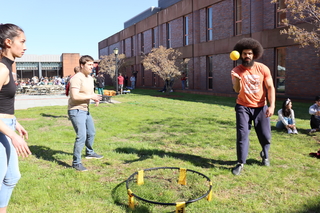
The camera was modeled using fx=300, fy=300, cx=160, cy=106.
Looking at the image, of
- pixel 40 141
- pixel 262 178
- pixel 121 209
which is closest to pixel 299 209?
pixel 262 178

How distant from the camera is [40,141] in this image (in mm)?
7367

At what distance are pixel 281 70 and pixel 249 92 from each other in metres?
15.0

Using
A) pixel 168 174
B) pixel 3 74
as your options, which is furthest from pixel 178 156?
pixel 3 74

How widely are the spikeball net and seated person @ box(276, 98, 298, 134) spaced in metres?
4.20

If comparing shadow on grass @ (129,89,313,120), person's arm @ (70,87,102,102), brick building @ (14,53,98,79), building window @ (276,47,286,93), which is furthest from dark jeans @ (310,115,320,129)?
brick building @ (14,53,98,79)

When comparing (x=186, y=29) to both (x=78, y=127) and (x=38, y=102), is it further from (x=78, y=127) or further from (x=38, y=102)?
(x=78, y=127)

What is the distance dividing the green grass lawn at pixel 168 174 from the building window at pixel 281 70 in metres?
10.7

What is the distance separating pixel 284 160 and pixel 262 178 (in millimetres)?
1182

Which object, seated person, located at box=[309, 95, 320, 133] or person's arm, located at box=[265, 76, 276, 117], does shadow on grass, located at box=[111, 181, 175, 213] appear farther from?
seated person, located at box=[309, 95, 320, 133]

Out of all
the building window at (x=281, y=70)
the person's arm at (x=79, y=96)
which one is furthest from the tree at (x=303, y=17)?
the person's arm at (x=79, y=96)

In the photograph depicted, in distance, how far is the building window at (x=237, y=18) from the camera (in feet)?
70.4

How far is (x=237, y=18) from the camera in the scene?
21719mm

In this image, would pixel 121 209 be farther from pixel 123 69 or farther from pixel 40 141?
pixel 123 69

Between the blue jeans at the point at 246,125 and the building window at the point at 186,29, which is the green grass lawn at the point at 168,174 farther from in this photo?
the building window at the point at 186,29
